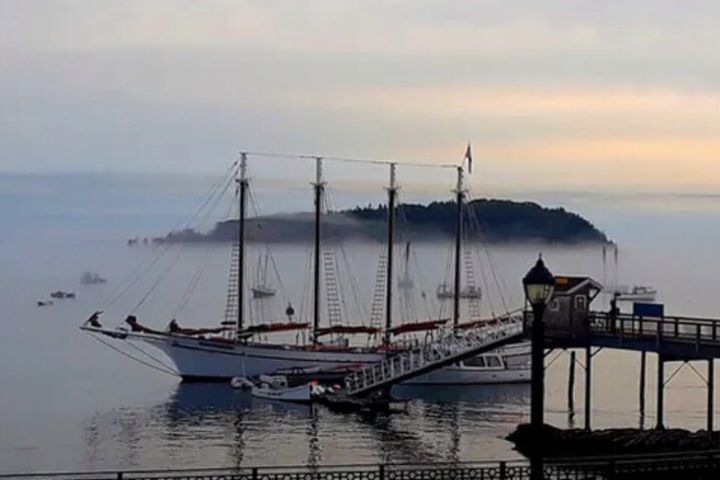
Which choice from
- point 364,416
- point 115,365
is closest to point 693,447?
point 364,416

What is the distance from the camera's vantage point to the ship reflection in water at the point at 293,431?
163ft

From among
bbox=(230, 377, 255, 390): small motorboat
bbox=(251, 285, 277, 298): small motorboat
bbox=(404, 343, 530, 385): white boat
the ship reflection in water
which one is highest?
bbox=(251, 285, 277, 298): small motorboat

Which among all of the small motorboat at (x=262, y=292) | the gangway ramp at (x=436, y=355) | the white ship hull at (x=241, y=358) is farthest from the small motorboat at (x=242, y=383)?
the small motorboat at (x=262, y=292)

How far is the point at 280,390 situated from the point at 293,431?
11.9 meters

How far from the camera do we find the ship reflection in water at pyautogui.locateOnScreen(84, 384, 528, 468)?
49.8m

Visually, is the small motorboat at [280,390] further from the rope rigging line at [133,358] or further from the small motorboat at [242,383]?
the rope rigging line at [133,358]

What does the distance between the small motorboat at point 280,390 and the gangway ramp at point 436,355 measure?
2072 millimetres

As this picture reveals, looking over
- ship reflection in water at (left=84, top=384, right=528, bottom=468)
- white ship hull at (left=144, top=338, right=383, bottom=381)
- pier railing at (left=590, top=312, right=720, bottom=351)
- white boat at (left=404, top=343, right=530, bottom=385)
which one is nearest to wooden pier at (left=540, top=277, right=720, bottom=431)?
pier railing at (left=590, top=312, right=720, bottom=351)

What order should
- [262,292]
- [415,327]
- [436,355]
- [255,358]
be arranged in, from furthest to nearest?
[262,292] → [255,358] → [415,327] → [436,355]

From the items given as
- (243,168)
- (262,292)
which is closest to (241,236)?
(243,168)

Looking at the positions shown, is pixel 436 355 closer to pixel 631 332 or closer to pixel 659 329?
pixel 631 332

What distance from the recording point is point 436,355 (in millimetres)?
59781

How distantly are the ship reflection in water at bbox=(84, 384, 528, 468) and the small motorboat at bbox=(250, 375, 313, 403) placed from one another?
67 centimetres

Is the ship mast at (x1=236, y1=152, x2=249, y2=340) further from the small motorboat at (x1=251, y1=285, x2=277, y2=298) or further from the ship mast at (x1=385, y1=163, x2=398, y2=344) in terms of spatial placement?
the small motorboat at (x1=251, y1=285, x2=277, y2=298)
